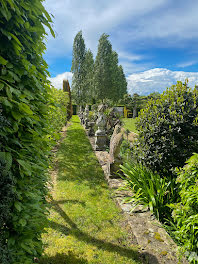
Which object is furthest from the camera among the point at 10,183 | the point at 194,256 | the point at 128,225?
the point at 128,225

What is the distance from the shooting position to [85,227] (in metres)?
3.23

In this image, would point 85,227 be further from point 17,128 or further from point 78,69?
point 78,69

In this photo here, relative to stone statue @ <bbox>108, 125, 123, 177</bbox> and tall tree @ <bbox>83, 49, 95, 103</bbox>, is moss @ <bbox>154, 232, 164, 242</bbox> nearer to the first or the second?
stone statue @ <bbox>108, 125, 123, 177</bbox>

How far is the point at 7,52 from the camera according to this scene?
4.51 ft

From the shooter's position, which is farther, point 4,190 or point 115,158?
point 115,158

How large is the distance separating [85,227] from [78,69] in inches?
1076

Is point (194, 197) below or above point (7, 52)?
below

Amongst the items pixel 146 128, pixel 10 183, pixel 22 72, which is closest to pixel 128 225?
pixel 146 128

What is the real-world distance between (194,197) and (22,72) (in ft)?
8.75

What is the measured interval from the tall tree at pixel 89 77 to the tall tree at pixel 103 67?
941mm

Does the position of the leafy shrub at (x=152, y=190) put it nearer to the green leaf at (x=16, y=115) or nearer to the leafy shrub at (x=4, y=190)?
the leafy shrub at (x=4, y=190)

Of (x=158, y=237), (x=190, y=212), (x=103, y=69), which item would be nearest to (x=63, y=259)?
(x=158, y=237)

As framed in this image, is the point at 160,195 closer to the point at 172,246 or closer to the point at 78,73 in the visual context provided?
the point at 172,246

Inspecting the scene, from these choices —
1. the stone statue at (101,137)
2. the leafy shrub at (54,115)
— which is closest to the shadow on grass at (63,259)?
the leafy shrub at (54,115)
